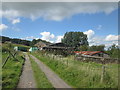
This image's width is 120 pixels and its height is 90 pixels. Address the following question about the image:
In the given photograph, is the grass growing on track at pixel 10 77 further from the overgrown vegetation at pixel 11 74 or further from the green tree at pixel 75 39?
the green tree at pixel 75 39

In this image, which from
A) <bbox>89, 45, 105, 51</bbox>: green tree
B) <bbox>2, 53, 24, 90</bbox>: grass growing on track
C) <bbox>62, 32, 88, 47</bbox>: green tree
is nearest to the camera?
<bbox>2, 53, 24, 90</bbox>: grass growing on track

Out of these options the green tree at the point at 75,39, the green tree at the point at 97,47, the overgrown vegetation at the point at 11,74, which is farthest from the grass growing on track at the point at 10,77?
the green tree at the point at 75,39

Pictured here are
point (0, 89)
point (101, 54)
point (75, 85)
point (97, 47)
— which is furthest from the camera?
point (97, 47)

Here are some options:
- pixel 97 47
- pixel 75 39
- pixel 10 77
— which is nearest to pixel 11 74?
pixel 10 77

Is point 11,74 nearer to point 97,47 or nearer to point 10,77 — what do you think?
point 10,77

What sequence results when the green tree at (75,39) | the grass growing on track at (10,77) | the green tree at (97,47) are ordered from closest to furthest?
the grass growing on track at (10,77)
the green tree at (97,47)
the green tree at (75,39)

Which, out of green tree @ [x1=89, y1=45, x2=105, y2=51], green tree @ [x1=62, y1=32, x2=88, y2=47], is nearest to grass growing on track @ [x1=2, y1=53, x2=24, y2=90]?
green tree @ [x1=89, y1=45, x2=105, y2=51]

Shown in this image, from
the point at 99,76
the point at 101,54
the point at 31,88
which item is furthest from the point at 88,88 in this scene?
the point at 101,54

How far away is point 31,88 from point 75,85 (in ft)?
8.03

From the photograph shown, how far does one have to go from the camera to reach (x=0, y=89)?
5746mm

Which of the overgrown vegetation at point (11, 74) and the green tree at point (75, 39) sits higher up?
the green tree at point (75, 39)

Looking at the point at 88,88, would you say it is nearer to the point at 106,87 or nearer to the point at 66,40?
the point at 106,87

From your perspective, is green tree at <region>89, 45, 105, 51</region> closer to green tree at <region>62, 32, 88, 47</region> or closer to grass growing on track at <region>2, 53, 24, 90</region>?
green tree at <region>62, 32, 88, 47</region>

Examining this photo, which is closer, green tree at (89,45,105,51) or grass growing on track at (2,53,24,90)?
grass growing on track at (2,53,24,90)
